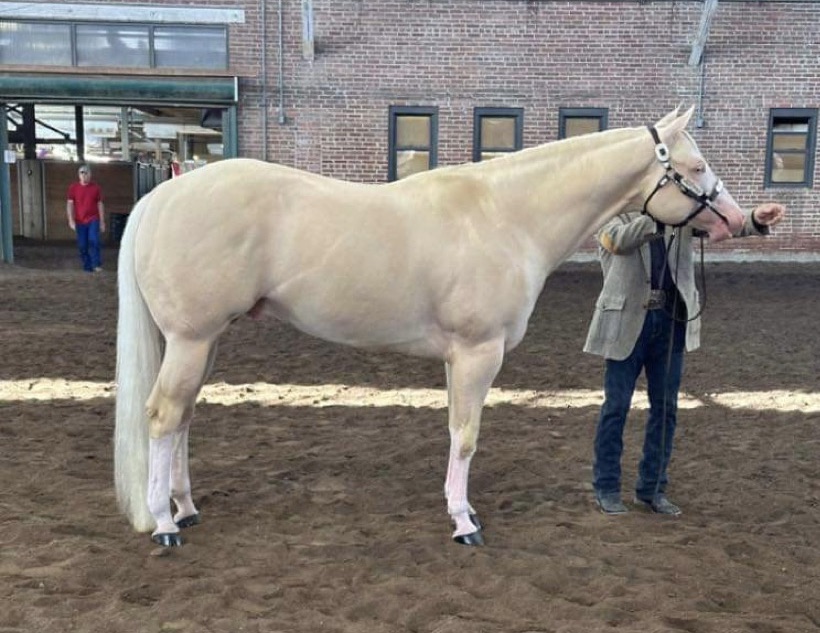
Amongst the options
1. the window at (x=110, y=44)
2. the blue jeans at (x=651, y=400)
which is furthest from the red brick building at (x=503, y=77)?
the blue jeans at (x=651, y=400)

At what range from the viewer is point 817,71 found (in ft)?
53.3

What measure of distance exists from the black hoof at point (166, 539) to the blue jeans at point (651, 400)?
2.20 m

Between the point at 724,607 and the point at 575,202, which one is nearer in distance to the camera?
the point at 724,607

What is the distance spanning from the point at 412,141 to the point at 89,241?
6.71 m

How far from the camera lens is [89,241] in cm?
1495

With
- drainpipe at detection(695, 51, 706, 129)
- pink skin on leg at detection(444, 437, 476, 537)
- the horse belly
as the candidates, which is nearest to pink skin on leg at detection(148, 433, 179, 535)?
the horse belly

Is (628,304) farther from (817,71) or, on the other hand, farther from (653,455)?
(817,71)

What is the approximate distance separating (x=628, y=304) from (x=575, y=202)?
2.05 ft

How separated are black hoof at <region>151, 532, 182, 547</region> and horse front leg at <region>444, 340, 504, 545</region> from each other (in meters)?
1.31

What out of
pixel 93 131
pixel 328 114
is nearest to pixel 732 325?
pixel 328 114

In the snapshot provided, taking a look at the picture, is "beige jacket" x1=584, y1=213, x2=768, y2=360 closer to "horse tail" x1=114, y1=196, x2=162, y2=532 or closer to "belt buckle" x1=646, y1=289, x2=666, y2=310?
"belt buckle" x1=646, y1=289, x2=666, y2=310

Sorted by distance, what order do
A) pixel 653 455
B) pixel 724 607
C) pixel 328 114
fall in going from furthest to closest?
pixel 328 114
pixel 653 455
pixel 724 607

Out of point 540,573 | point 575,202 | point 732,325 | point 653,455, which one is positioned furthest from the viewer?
point 732,325

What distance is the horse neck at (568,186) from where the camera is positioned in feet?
12.3
